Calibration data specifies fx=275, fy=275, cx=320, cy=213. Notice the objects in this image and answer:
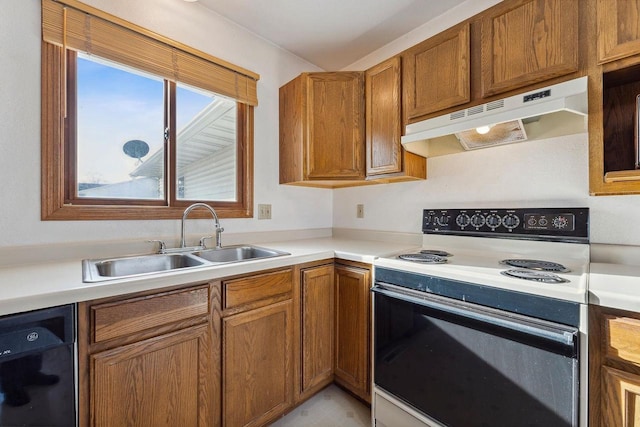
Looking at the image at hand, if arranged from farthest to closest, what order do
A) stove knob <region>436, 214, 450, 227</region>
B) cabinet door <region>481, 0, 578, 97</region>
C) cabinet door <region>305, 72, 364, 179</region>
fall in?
cabinet door <region>305, 72, 364, 179</region> → stove knob <region>436, 214, 450, 227</region> → cabinet door <region>481, 0, 578, 97</region>

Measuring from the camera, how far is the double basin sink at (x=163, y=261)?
4.21 feet

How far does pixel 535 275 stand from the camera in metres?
1.05

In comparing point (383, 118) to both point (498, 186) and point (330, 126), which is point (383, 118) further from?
point (498, 186)

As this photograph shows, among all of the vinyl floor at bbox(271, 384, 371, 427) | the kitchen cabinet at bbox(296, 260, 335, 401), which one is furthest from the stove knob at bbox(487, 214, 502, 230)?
the vinyl floor at bbox(271, 384, 371, 427)

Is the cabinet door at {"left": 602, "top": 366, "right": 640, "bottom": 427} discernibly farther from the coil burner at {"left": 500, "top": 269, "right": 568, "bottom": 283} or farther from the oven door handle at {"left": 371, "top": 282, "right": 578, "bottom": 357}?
the coil burner at {"left": 500, "top": 269, "right": 568, "bottom": 283}

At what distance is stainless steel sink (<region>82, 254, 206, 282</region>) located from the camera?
51.5 inches

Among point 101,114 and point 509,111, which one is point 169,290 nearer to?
point 101,114

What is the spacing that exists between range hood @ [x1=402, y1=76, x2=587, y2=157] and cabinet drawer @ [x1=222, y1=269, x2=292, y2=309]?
3.37 ft

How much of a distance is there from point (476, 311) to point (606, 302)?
1.23 feet

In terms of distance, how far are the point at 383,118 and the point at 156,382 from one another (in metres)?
1.81

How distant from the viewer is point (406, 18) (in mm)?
1881

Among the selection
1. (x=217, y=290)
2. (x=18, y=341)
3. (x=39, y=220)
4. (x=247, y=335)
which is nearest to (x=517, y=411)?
(x=247, y=335)

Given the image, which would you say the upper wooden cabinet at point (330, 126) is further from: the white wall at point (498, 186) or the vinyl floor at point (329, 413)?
the vinyl floor at point (329, 413)

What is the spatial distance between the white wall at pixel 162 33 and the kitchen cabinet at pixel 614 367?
1.82 m
